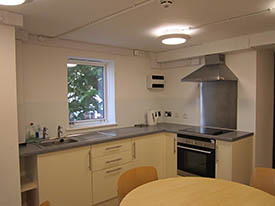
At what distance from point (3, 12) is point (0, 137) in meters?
1.11

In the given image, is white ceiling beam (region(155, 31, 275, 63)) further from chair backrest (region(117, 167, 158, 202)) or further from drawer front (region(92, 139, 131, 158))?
chair backrest (region(117, 167, 158, 202))

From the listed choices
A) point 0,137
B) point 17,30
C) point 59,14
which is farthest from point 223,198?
point 17,30

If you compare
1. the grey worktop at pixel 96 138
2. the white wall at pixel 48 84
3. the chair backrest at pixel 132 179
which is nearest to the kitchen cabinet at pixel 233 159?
the grey worktop at pixel 96 138

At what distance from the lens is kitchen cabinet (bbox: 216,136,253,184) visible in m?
2.87

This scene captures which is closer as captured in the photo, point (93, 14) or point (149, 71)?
point (93, 14)

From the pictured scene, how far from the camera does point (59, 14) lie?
2.16 meters

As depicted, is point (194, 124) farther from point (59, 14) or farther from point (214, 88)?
point (59, 14)

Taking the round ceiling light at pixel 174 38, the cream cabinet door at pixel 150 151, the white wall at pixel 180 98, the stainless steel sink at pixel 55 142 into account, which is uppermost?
the round ceiling light at pixel 174 38

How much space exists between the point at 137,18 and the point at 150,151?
1957 mm

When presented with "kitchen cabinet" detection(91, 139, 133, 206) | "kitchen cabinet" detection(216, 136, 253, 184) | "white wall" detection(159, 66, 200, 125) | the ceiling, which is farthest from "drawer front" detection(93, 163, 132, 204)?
the ceiling

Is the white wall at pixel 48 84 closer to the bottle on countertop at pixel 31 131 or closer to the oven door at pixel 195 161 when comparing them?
the bottle on countertop at pixel 31 131

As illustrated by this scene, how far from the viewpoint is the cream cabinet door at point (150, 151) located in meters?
3.25

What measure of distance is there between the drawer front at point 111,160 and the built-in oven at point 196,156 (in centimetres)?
81

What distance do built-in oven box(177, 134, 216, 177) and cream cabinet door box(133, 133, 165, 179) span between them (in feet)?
0.95
